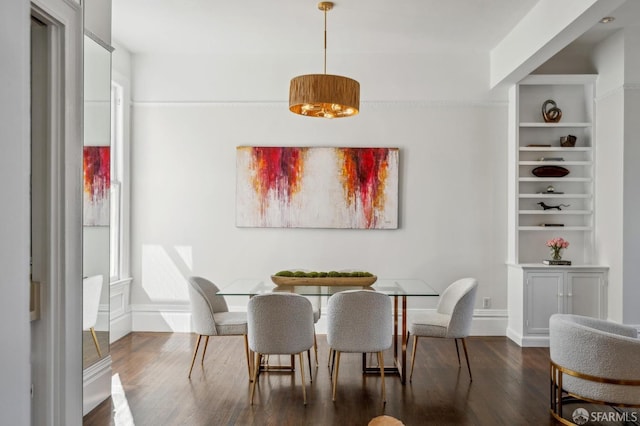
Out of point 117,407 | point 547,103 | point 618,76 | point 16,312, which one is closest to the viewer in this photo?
point 16,312

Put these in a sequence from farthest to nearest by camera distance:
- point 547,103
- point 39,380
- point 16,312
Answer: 1. point 547,103
2. point 39,380
3. point 16,312

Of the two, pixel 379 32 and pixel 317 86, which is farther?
pixel 379 32

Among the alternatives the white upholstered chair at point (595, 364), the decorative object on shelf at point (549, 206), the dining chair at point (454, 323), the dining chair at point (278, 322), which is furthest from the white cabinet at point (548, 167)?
the dining chair at point (278, 322)

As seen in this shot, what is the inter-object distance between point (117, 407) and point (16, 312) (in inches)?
89.6

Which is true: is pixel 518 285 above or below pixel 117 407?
above

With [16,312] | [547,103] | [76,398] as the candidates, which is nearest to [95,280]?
[76,398]

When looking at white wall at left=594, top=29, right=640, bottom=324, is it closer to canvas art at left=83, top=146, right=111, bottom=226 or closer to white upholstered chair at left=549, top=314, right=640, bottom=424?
white upholstered chair at left=549, top=314, right=640, bottom=424

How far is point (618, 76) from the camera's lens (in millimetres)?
4918

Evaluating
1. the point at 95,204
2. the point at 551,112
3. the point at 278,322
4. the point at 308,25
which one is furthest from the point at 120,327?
the point at 551,112

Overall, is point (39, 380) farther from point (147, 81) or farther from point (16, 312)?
point (147, 81)

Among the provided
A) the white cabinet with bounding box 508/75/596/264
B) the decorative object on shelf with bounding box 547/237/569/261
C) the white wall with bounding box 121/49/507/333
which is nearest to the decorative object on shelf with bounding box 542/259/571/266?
the decorative object on shelf with bounding box 547/237/569/261

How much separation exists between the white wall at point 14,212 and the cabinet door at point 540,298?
4.73m

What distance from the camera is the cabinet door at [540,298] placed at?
4996 millimetres

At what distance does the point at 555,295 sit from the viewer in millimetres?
4996
